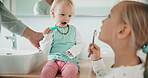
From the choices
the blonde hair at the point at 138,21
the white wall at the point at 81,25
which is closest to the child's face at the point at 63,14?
the white wall at the point at 81,25

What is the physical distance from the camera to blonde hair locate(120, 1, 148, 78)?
2.22ft

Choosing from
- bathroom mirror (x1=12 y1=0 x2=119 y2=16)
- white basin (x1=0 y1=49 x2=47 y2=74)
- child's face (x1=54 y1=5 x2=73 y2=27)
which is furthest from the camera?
bathroom mirror (x1=12 y1=0 x2=119 y2=16)

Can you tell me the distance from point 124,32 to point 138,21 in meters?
0.08

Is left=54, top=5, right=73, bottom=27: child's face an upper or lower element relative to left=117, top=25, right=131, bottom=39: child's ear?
upper

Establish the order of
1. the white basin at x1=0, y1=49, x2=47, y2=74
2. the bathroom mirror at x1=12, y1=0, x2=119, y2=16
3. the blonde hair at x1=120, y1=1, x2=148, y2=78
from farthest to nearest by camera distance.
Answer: the bathroom mirror at x1=12, y1=0, x2=119, y2=16 → the white basin at x1=0, y1=49, x2=47, y2=74 → the blonde hair at x1=120, y1=1, x2=148, y2=78

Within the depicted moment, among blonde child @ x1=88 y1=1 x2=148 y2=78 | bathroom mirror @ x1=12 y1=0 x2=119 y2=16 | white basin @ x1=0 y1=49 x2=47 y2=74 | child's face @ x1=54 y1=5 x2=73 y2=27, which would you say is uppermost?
bathroom mirror @ x1=12 y1=0 x2=119 y2=16

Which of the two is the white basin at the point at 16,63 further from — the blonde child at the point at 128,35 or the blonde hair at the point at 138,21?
the blonde hair at the point at 138,21

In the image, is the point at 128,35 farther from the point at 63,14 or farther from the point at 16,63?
the point at 16,63

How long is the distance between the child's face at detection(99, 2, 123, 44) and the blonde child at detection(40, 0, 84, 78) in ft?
1.35

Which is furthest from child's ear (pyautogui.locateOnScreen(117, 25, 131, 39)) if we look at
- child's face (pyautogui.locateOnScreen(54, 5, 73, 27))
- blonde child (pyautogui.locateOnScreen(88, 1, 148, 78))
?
child's face (pyautogui.locateOnScreen(54, 5, 73, 27))

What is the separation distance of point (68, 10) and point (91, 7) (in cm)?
37

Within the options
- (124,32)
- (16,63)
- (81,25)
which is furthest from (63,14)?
(124,32)

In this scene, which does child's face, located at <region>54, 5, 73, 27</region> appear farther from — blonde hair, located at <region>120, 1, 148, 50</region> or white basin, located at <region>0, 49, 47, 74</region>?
blonde hair, located at <region>120, 1, 148, 50</region>

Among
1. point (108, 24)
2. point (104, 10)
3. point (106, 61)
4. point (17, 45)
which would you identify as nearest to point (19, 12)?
point (17, 45)
